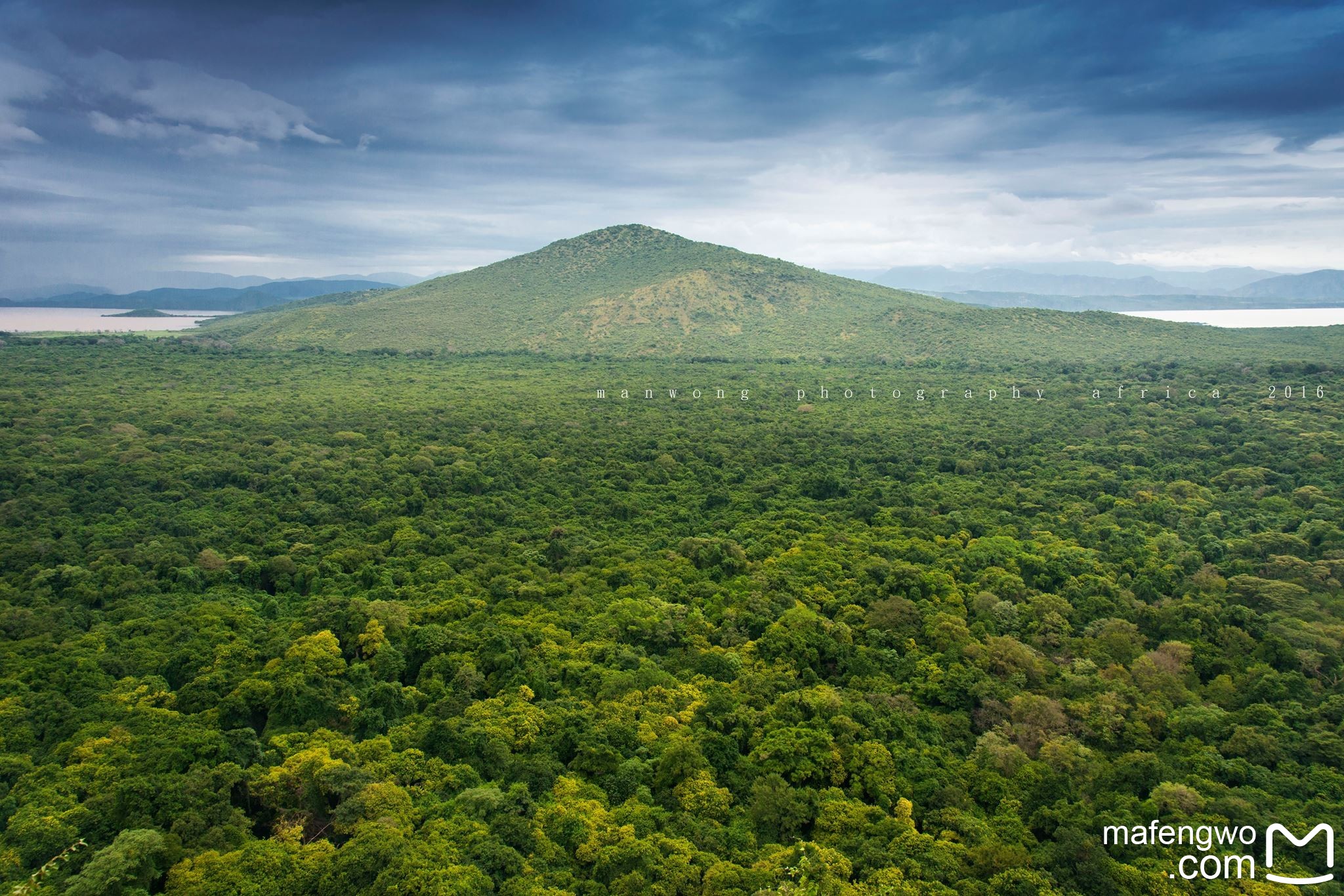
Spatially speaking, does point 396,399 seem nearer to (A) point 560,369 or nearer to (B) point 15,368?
(A) point 560,369

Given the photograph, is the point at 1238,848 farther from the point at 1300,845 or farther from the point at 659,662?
the point at 659,662

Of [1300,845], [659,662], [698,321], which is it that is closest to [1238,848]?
[1300,845]

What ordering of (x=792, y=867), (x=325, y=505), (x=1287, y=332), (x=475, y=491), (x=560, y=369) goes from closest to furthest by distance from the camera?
1. (x=792, y=867)
2. (x=325, y=505)
3. (x=475, y=491)
4. (x=560, y=369)
5. (x=1287, y=332)

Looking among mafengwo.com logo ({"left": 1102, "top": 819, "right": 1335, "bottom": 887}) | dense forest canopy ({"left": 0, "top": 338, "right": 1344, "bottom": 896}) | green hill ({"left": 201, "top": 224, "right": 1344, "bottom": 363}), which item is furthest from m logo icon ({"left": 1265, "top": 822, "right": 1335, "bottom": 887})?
green hill ({"left": 201, "top": 224, "right": 1344, "bottom": 363})

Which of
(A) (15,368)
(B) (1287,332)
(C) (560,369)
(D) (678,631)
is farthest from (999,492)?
(A) (15,368)

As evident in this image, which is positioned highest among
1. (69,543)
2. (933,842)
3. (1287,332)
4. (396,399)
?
(1287,332)

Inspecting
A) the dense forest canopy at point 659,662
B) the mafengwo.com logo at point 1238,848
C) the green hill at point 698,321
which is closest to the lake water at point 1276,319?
the green hill at point 698,321

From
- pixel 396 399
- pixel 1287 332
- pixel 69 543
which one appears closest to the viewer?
pixel 69 543
